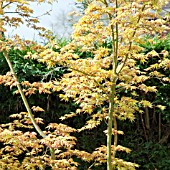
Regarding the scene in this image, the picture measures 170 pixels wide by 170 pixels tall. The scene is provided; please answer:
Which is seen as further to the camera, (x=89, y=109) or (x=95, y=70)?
(x=89, y=109)

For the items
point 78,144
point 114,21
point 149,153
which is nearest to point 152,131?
point 149,153

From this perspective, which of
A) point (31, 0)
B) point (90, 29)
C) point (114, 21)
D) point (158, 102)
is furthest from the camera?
point (158, 102)

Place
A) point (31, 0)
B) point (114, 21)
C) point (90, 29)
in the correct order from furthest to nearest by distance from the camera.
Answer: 1. point (31, 0)
2. point (90, 29)
3. point (114, 21)

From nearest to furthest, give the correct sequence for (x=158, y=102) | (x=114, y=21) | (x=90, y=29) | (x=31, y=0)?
(x=114, y=21)
(x=90, y=29)
(x=31, y=0)
(x=158, y=102)

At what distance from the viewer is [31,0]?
3342 millimetres

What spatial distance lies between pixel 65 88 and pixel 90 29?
0.56 meters

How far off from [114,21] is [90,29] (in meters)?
0.34

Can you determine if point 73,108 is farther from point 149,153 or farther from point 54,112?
point 149,153

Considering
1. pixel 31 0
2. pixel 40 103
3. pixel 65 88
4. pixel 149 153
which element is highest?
pixel 31 0

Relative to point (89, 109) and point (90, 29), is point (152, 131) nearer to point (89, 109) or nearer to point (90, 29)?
point (89, 109)

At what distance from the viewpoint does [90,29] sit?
2.91 meters

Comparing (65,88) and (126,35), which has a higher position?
(126,35)

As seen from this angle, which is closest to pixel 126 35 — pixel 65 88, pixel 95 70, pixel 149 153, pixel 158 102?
pixel 95 70

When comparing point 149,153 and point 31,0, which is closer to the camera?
point 31,0
